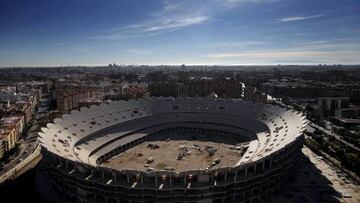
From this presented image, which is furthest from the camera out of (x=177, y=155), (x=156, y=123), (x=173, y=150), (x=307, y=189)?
(x=156, y=123)

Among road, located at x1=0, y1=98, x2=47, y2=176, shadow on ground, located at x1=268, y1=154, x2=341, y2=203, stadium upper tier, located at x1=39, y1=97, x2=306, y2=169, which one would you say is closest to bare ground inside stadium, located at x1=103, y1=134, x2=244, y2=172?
stadium upper tier, located at x1=39, y1=97, x2=306, y2=169

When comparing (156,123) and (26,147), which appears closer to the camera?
(26,147)

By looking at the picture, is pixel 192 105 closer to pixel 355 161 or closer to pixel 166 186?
pixel 355 161

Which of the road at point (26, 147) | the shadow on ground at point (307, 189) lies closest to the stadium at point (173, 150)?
the shadow on ground at point (307, 189)

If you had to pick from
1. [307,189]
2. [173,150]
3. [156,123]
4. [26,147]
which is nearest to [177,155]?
[173,150]

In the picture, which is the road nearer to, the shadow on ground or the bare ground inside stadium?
the bare ground inside stadium

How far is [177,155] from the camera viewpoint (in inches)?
2151

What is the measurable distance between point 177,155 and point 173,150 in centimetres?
317

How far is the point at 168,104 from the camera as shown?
7644 centimetres

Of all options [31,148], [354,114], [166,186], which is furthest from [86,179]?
[354,114]

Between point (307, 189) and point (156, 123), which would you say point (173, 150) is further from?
point (307, 189)

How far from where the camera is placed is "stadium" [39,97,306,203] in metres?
33.9

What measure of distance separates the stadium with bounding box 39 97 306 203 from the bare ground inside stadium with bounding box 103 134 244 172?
0.15 meters

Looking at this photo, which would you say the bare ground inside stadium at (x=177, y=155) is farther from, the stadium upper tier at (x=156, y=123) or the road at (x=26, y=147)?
the road at (x=26, y=147)
